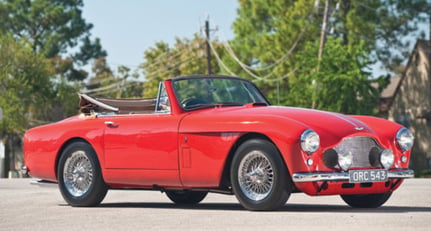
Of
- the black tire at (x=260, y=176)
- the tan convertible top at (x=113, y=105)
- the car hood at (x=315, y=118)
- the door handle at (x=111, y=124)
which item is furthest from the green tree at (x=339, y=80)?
the black tire at (x=260, y=176)

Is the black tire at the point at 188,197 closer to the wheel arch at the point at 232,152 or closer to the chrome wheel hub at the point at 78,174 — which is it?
the chrome wheel hub at the point at 78,174

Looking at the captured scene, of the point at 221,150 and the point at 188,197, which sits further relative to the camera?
the point at 188,197

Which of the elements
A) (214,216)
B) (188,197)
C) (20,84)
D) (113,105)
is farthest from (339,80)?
(214,216)

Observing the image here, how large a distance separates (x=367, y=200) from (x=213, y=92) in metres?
2.29

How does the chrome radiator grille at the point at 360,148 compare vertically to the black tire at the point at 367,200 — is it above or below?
above

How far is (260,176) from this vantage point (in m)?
10.5

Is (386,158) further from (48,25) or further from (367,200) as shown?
(48,25)

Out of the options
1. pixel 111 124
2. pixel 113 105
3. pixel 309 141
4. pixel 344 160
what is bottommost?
A: pixel 344 160

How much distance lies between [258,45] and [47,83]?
14238 mm

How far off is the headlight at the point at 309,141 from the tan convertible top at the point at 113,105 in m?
3.26

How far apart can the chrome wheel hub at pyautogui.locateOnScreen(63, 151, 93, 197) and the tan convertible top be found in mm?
779

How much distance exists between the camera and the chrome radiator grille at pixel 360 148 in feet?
34.6

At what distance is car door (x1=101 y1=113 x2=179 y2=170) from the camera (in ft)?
37.6

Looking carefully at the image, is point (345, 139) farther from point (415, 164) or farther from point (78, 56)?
point (78, 56)
